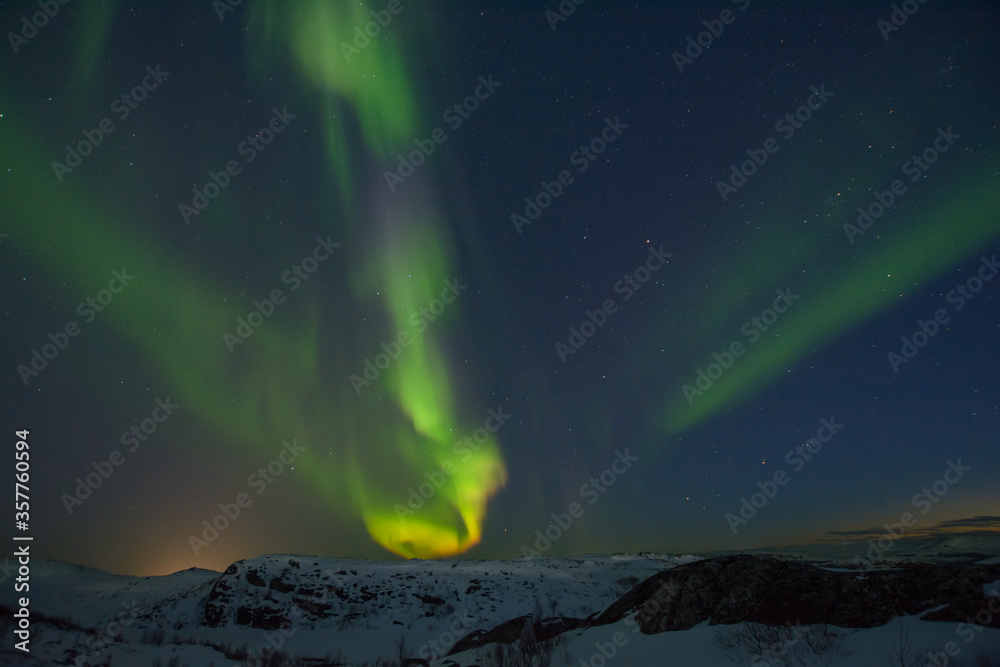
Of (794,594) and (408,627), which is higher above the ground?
(794,594)

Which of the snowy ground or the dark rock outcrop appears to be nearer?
the snowy ground

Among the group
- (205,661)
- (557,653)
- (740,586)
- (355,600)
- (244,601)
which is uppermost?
(740,586)

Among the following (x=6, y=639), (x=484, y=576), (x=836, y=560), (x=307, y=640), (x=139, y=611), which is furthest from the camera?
(x=484, y=576)

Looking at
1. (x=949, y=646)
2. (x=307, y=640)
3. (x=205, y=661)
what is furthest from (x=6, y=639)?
(x=949, y=646)

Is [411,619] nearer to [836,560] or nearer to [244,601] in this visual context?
[244,601]

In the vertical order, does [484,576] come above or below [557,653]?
below

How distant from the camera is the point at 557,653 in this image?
907cm

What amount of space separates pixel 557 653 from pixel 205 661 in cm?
1221

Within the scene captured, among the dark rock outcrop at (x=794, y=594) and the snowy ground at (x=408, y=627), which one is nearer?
the snowy ground at (x=408, y=627)

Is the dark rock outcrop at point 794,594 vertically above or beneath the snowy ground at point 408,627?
above

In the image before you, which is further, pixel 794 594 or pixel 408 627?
pixel 408 627

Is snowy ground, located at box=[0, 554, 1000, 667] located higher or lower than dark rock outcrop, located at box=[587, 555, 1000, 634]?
lower

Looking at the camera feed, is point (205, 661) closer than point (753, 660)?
No

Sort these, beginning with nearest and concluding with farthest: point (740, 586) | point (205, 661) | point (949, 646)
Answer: point (949, 646) < point (740, 586) < point (205, 661)
